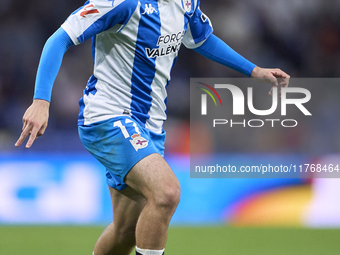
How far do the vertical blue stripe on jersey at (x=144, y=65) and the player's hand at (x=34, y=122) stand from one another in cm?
63

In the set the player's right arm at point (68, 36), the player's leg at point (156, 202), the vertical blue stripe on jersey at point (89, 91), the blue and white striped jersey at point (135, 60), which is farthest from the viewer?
the vertical blue stripe on jersey at point (89, 91)

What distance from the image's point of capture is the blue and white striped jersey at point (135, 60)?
2791mm

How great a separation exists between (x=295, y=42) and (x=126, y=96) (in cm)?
625

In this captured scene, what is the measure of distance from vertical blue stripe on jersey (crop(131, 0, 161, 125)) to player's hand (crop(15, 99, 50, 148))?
63 cm

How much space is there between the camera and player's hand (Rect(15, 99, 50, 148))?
7.37 ft

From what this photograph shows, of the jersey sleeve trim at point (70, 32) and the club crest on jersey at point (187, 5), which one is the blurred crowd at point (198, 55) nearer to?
the club crest on jersey at point (187, 5)

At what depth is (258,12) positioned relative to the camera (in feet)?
28.5

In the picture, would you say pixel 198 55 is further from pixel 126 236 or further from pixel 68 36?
pixel 68 36

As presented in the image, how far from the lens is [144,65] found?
2.89m

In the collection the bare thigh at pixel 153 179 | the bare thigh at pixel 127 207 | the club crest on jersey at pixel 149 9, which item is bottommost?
the bare thigh at pixel 127 207

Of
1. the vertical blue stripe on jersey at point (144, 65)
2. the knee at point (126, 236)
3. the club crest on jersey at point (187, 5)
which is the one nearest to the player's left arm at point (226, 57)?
A: the club crest on jersey at point (187, 5)

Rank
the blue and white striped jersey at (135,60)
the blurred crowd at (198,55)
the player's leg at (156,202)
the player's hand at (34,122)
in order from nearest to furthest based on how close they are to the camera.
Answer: the player's hand at (34,122) → the player's leg at (156,202) → the blue and white striped jersey at (135,60) → the blurred crowd at (198,55)

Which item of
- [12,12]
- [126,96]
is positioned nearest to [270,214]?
[126,96]

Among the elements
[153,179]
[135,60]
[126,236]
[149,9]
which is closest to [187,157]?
[126,236]
